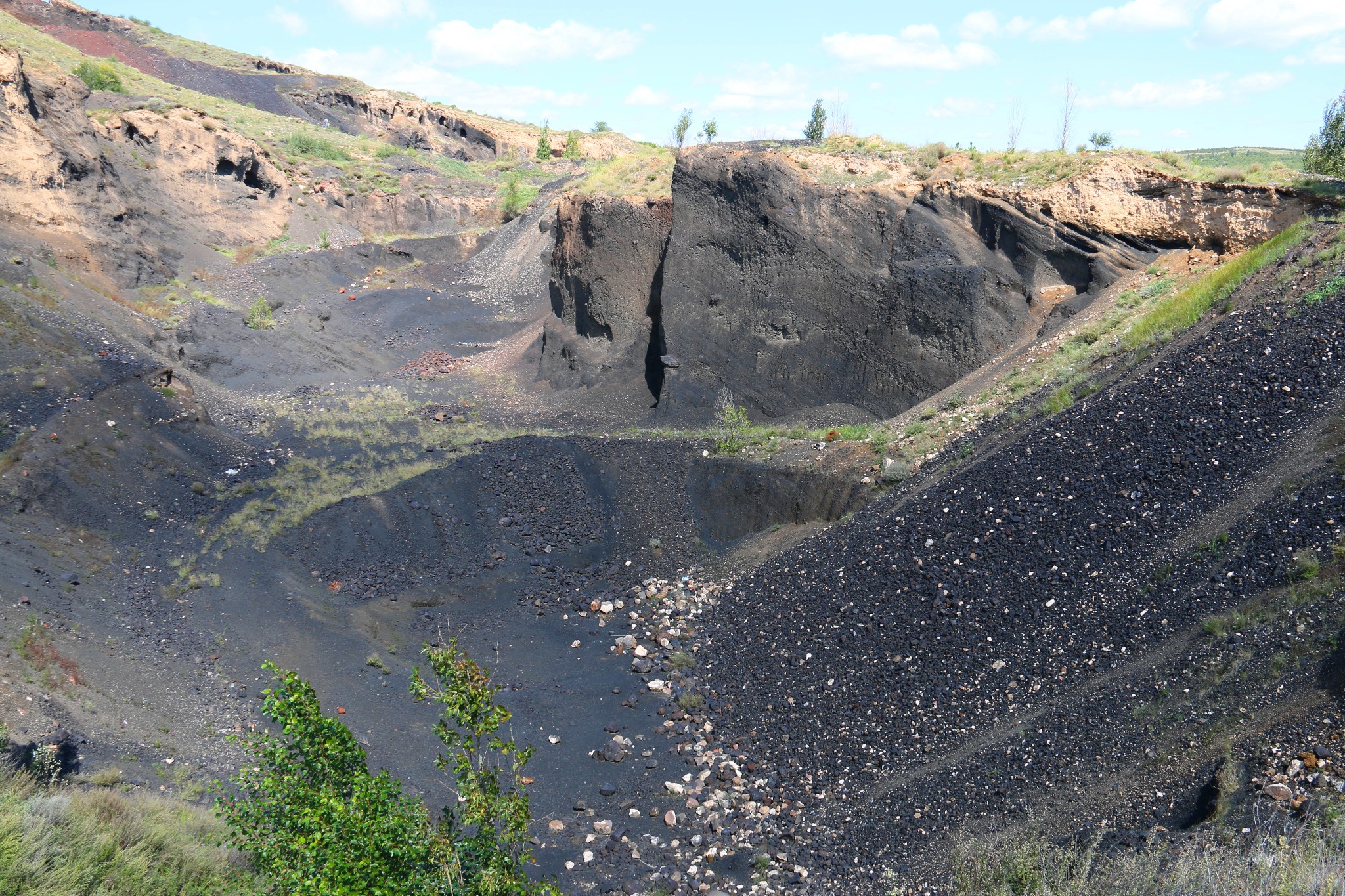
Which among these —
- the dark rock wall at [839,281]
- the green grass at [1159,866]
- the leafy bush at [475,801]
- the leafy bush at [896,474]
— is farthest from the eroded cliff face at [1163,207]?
the leafy bush at [475,801]

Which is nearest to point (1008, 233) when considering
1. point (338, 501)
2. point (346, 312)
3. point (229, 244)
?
point (338, 501)

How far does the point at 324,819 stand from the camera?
4941mm

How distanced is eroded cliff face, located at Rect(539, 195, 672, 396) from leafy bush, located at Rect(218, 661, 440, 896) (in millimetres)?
15648

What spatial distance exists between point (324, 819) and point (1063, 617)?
23.1 feet

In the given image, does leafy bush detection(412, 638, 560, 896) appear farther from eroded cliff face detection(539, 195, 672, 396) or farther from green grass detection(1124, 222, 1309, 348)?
eroded cliff face detection(539, 195, 672, 396)

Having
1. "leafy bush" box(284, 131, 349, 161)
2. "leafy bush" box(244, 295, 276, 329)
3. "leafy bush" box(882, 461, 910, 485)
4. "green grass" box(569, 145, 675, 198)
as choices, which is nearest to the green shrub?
"leafy bush" box(882, 461, 910, 485)

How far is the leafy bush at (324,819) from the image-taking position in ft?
15.5

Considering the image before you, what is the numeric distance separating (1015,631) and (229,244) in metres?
28.6

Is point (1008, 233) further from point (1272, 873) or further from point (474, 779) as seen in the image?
point (474, 779)

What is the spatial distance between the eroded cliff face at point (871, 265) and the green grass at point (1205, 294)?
1808 millimetres

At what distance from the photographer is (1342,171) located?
47.9 feet

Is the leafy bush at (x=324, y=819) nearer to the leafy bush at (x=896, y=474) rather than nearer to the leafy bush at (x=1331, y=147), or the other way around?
the leafy bush at (x=896, y=474)

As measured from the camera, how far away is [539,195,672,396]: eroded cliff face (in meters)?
21.2

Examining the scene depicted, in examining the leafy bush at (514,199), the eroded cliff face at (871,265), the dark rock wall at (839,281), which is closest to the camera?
the eroded cliff face at (871,265)
